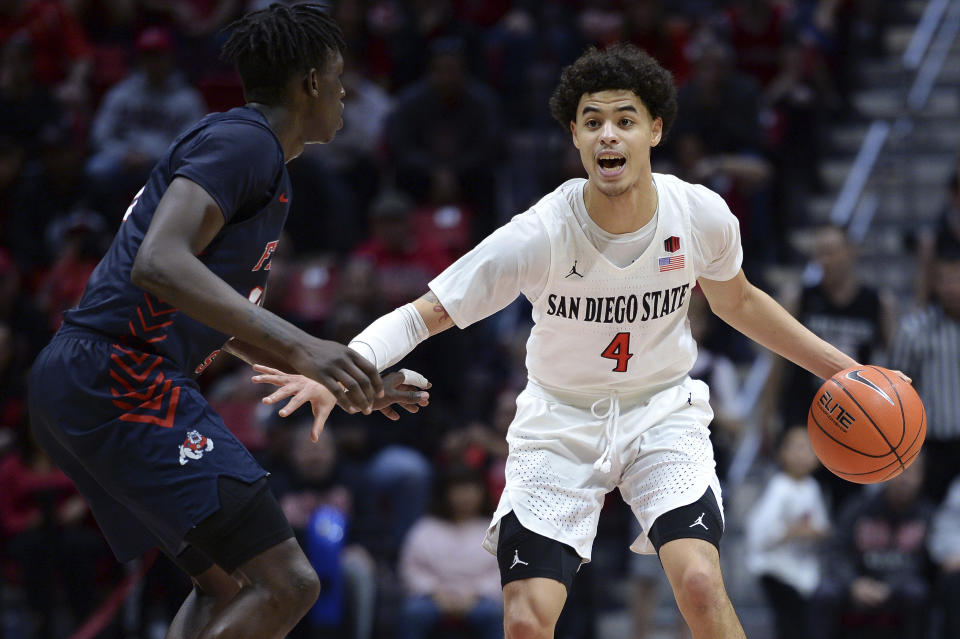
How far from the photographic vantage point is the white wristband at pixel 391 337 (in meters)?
4.29

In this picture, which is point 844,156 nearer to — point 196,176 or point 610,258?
point 610,258

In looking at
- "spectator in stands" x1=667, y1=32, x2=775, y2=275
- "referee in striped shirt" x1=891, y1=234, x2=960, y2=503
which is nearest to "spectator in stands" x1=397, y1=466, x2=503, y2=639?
"referee in striped shirt" x1=891, y1=234, x2=960, y2=503

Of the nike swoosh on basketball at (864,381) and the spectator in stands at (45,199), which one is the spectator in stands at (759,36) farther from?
the nike swoosh on basketball at (864,381)

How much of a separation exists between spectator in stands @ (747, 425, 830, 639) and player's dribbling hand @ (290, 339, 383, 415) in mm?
4950

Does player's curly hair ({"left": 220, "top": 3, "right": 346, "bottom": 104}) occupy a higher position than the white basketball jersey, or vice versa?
player's curly hair ({"left": 220, "top": 3, "right": 346, "bottom": 104})

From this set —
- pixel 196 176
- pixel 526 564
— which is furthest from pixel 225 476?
pixel 526 564

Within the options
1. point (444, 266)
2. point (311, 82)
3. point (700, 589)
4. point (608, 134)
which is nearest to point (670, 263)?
point (608, 134)

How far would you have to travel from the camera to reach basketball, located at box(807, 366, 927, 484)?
4672mm

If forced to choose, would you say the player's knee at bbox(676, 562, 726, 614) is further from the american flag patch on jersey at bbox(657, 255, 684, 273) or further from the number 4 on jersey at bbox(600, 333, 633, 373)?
the american flag patch on jersey at bbox(657, 255, 684, 273)

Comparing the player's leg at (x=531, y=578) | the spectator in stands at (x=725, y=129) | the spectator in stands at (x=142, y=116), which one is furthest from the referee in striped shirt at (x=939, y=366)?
the spectator in stands at (x=142, y=116)

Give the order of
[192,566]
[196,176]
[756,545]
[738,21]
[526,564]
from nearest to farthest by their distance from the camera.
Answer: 1. [196,176]
2. [192,566]
3. [526,564]
4. [756,545]
5. [738,21]

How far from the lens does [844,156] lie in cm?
1092

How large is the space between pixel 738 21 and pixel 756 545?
184 inches

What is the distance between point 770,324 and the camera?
4.85 meters
